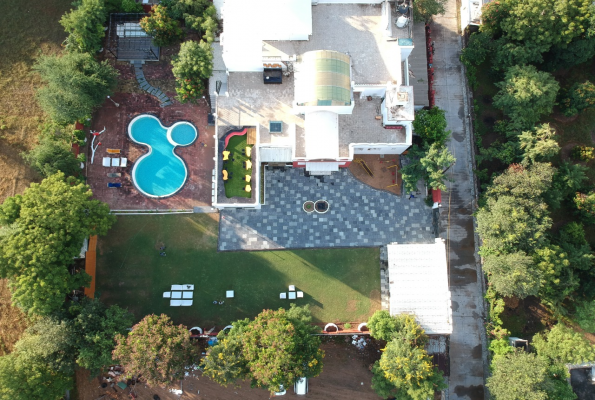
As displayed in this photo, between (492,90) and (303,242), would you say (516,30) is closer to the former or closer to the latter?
(492,90)

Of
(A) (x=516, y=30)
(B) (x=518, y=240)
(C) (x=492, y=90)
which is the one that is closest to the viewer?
(B) (x=518, y=240)

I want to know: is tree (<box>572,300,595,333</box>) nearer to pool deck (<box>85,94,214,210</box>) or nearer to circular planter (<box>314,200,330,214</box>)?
circular planter (<box>314,200,330,214</box>)

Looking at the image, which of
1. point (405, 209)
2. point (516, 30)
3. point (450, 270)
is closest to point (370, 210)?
point (405, 209)

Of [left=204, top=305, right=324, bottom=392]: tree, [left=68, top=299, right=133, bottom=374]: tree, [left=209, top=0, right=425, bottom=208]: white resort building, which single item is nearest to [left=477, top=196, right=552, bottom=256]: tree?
[left=209, top=0, right=425, bottom=208]: white resort building

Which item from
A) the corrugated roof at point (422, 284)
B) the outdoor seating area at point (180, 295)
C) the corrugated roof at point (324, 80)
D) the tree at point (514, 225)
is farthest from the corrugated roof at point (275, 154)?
the tree at point (514, 225)

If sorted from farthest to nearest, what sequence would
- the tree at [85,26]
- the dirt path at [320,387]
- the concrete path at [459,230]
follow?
the concrete path at [459,230] < the dirt path at [320,387] < the tree at [85,26]

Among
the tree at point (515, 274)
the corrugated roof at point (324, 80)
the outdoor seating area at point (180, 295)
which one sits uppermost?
the corrugated roof at point (324, 80)

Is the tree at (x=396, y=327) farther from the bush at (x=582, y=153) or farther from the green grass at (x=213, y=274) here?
the bush at (x=582, y=153)
